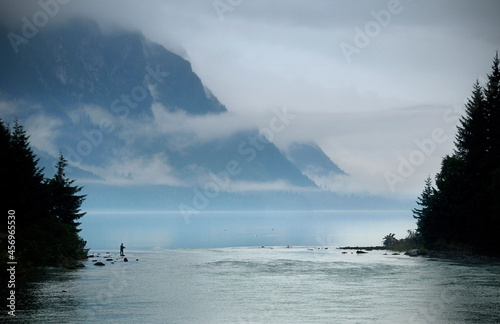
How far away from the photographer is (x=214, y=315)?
141ft

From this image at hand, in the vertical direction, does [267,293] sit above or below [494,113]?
below

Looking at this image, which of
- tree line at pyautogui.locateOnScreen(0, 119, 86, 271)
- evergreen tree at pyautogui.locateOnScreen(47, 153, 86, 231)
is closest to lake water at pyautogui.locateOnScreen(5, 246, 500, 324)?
tree line at pyautogui.locateOnScreen(0, 119, 86, 271)

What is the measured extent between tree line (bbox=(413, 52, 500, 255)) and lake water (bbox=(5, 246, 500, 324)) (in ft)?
22.6

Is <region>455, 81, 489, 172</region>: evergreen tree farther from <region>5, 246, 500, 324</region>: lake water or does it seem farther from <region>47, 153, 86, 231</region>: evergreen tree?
<region>47, 153, 86, 231</region>: evergreen tree

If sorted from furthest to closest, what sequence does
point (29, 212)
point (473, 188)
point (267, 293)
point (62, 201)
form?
point (62, 201) < point (473, 188) < point (29, 212) < point (267, 293)

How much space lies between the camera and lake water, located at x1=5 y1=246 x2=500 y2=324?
4134 centimetres

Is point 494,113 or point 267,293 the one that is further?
point 494,113

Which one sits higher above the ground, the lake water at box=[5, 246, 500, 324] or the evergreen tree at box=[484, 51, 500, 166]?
the evergreen tree at box=[484, 51, 500, 166]

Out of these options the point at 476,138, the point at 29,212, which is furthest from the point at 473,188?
the point at 29,212

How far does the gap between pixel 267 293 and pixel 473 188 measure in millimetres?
48091

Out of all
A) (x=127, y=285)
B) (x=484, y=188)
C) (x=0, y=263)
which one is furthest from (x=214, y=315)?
(x=484, y=188)

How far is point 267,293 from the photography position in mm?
53875

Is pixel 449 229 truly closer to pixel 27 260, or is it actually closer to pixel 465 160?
pixel 465 160

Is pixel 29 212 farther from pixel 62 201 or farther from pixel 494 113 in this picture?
pixel 494 113
